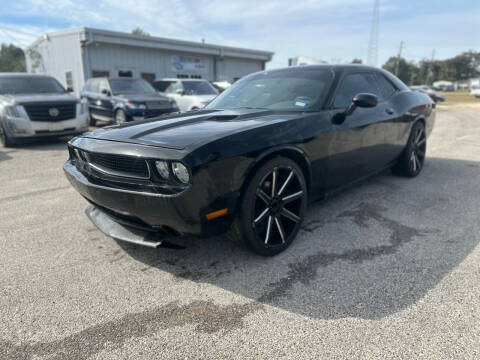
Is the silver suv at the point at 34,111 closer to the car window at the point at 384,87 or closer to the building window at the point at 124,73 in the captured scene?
the car window at the point at 384,87

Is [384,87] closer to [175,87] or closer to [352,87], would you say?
[352,87]

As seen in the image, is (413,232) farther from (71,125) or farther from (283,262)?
(71,125)

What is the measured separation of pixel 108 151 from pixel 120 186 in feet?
0.86

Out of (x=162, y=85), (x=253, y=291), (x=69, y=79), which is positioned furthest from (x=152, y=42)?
(x=253, y=291)

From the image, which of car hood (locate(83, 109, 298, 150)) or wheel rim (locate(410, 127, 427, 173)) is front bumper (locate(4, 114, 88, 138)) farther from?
wheel rim (locate(410, 127, 427, 173))

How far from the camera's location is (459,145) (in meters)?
7.54

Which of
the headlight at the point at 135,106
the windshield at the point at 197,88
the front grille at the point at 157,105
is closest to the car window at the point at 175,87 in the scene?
the windshield at the point at 197,88

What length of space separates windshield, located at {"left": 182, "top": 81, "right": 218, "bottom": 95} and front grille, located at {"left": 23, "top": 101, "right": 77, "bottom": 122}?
4025 millimetres

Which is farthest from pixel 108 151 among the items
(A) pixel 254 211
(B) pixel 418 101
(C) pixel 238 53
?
(C) pixel 238 53

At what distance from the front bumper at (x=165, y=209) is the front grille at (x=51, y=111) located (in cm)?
646

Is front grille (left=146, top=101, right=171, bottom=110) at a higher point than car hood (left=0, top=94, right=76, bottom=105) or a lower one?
lower

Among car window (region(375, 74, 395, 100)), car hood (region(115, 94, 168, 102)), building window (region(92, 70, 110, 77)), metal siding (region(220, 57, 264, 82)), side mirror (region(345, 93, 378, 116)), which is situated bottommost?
car hood (region(115, 94, 168, 102))

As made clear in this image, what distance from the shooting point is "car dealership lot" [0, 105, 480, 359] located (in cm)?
185

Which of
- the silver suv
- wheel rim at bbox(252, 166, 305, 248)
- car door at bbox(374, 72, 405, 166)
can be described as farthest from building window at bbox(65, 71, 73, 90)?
wheel rim at bbox(252, 166, 305, 248)
